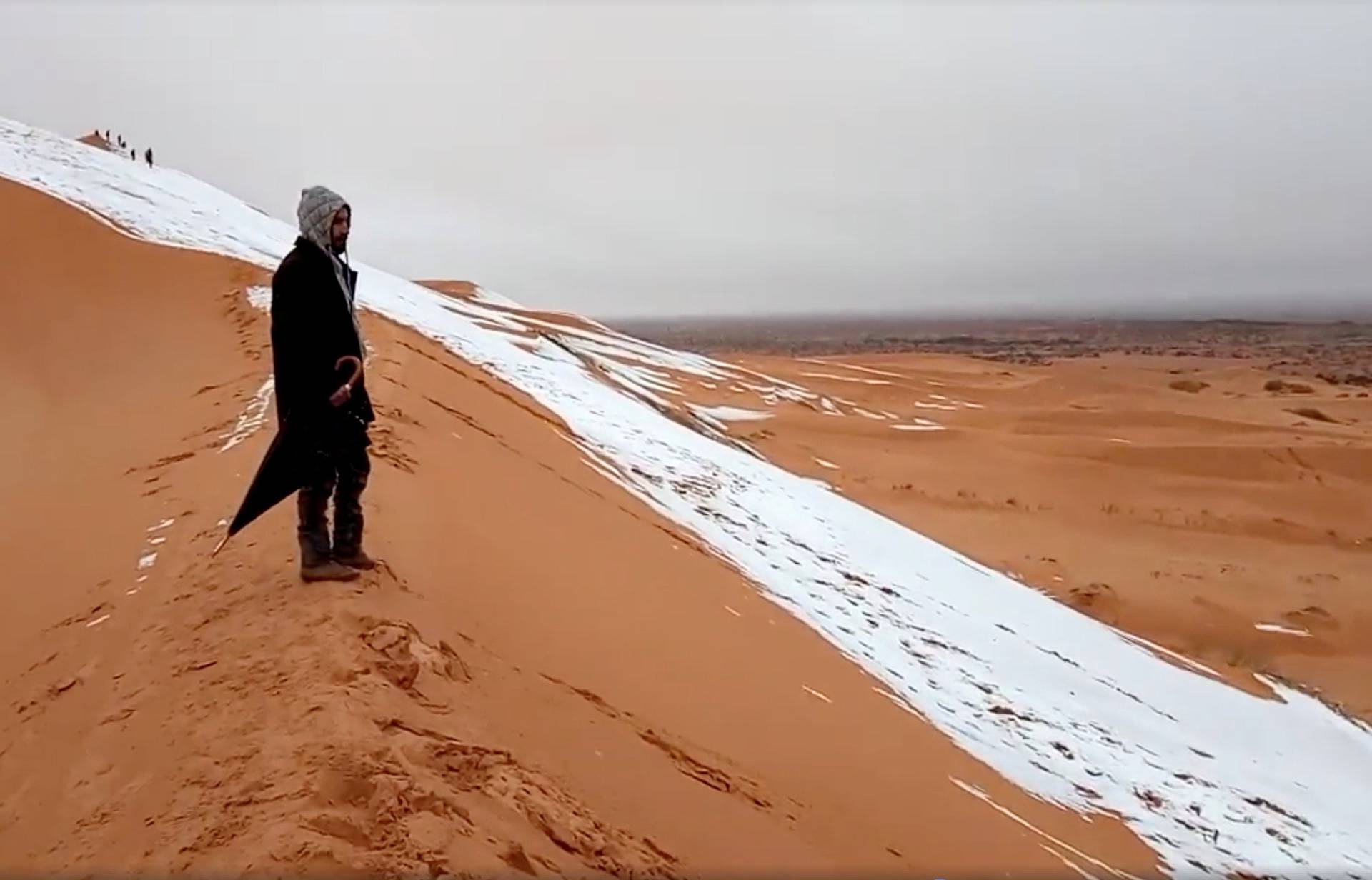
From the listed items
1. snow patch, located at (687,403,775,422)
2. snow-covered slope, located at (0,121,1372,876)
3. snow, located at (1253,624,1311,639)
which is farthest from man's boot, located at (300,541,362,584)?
snow patch, located at (687,403,775,422)

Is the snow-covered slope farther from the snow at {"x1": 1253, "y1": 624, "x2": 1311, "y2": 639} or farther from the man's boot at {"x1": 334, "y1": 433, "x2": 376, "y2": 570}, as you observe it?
the man's boot at {"x1": 334, "y1": 433, "x2": 376, "y2": 570}

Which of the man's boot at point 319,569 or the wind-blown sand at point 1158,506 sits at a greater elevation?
the man's boot at point 319,569

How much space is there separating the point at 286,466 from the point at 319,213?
3.08 feet

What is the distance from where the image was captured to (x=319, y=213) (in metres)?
3.56

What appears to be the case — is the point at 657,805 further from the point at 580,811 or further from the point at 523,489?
the point at 523,489

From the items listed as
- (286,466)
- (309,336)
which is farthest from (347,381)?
(286,466)

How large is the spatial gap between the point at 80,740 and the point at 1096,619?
33.2ft

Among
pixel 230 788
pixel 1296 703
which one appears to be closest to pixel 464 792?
pixel 230 788

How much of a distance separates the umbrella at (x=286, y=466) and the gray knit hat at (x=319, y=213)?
1.49ft

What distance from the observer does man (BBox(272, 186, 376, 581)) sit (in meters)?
3.59

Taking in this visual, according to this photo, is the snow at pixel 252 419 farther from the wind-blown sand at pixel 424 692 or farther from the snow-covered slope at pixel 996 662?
the snow-covered slope at pixel 996 662

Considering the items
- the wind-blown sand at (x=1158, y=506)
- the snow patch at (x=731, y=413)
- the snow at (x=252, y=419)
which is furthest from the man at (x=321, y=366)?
the snow patch at (x=731, y=413)

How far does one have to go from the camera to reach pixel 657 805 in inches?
128

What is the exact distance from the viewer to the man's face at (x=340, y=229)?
141 inches
